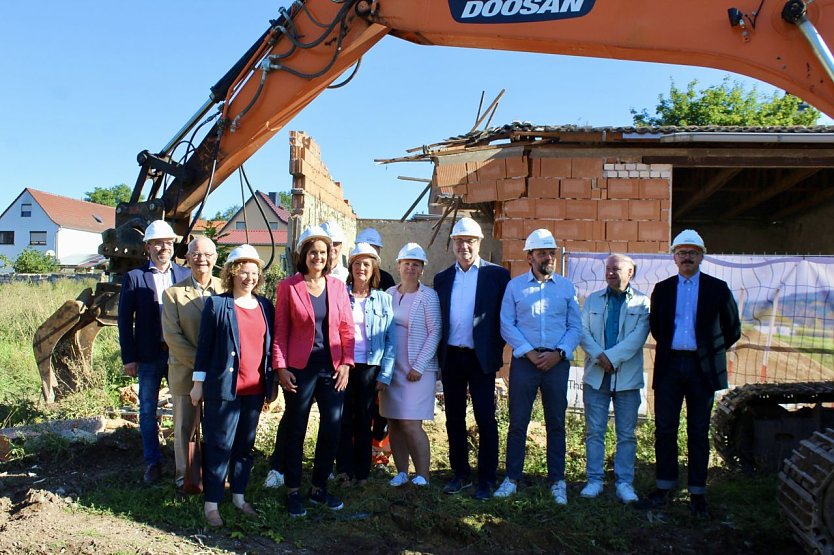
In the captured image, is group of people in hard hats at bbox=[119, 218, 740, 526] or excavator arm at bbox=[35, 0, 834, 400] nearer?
excavator arm at bbox=[35, 0, 834, 400]

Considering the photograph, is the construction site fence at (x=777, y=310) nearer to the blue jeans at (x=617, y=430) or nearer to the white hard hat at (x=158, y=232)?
the blue jeans at (x=617, y=430)

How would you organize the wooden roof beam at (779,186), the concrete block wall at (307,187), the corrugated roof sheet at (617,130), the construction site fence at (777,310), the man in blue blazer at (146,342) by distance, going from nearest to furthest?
1. the man in blue blazer at (146,342)
2. the construction site fence at (777,310)
3. the corrugated roof sheet at (617,130)
4. the concrete block wall at (307,187)
5. the wooden roof beam at (779,186)

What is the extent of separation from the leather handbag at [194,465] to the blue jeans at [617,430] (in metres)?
2.75

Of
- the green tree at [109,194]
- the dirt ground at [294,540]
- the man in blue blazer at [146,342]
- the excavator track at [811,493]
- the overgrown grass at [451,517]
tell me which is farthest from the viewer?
the green tree at [109,194]

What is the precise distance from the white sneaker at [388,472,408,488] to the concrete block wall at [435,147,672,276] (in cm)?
392

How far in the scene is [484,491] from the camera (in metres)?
5.09

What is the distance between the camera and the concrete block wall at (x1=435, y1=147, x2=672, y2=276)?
861cm

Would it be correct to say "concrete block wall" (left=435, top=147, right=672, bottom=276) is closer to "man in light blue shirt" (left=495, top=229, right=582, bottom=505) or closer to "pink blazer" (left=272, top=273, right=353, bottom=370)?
"man in light blue shirt" (left=495, top=229, right=582, bottom=505)

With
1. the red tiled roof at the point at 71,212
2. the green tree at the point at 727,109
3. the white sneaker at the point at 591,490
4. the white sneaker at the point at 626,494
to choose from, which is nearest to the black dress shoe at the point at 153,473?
the white sneaker at the point at 591,490

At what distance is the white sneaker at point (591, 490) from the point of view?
5.19m

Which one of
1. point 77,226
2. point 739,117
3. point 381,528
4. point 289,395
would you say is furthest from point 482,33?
point 77,226

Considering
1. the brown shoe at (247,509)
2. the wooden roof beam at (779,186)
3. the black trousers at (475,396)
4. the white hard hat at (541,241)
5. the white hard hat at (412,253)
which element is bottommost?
the brown shoe at (247,509)

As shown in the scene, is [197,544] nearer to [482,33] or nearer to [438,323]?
[438,323]

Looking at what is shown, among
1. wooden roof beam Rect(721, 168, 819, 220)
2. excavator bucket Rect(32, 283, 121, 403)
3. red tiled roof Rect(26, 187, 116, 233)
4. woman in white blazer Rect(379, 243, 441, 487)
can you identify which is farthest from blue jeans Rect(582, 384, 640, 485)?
red tiled roof Rect(26, 187, 116, 233)
